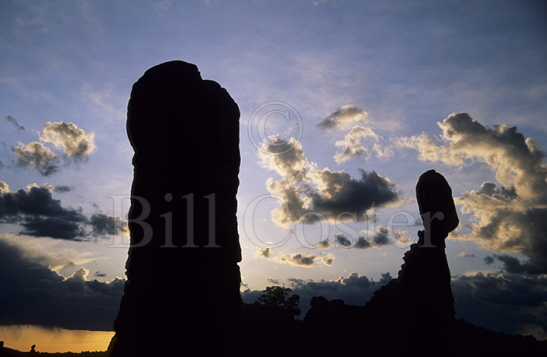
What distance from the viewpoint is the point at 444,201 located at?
26.0 metres

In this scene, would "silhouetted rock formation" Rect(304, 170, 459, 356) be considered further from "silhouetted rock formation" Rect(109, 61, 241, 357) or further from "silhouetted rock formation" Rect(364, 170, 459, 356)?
"silhouetted rock formation" Rect(109, 61, 241, 357)

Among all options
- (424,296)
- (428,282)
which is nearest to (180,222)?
(424,296)

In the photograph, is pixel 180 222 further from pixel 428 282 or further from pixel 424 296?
pixel 428 282

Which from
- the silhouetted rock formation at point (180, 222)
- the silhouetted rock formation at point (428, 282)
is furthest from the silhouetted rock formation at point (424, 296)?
the silhouetted rock formation at point (180, 222)

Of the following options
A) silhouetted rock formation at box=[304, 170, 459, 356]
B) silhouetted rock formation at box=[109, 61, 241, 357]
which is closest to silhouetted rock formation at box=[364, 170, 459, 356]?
silhouetted rock formation at box=[304, 170, 459, 356]

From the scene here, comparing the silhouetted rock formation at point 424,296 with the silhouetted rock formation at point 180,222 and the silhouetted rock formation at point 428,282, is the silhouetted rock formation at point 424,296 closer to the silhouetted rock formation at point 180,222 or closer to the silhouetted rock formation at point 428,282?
the silhouetted rock formation at point 428,282

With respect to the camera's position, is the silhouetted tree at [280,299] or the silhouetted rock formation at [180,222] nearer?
the silhouetted rock formation at [180,222]

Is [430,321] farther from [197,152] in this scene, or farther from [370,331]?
[197,152]

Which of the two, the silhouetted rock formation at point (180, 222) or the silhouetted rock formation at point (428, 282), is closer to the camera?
the silhouetted rock formation at point (180, 222)

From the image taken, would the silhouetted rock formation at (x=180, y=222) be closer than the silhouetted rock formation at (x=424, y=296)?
Yes

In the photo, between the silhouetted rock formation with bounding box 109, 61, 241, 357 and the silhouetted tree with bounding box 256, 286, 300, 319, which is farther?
the silhouetted tree with bounding box 256, 286, 300, 319

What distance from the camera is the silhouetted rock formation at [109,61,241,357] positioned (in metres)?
12.7

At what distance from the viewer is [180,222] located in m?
13.8

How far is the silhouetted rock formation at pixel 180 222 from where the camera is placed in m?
12.7
